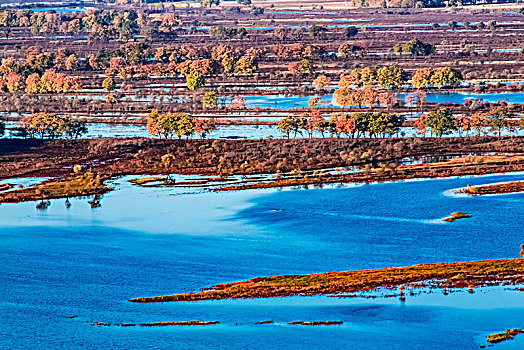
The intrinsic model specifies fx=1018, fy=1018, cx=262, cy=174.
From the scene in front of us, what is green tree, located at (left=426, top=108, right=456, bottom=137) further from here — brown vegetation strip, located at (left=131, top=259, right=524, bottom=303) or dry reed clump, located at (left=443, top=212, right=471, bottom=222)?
brown vegetation strip, located at (left=131, top=259, right=524, bottom=303)

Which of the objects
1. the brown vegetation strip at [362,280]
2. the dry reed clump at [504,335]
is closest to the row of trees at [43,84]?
the brown vegetation strip at [362,280]

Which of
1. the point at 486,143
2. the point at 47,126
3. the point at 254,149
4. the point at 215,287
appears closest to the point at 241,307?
the point at 215,287

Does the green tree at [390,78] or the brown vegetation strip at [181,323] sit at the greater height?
the green tree at [390,78]

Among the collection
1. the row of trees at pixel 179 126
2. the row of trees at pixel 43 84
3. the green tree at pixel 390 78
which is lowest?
the row of trees at pixel 179 126

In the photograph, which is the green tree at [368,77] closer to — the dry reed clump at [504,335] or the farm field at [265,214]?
the farm field at [265,214]

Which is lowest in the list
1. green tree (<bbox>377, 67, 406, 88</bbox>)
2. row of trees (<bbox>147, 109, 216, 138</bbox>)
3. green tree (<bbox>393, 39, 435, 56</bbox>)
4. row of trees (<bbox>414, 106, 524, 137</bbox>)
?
row of trees (<bbox>414, 106, 524, 137</bbox>)

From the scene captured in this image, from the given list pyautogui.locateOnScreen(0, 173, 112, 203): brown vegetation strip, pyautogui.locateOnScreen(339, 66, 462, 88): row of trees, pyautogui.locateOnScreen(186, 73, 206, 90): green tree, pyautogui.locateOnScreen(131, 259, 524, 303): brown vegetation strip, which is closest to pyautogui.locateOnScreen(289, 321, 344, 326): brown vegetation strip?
pyautogui.locateOnScreen(131, 259, 524, 303): brown vegetation strip
